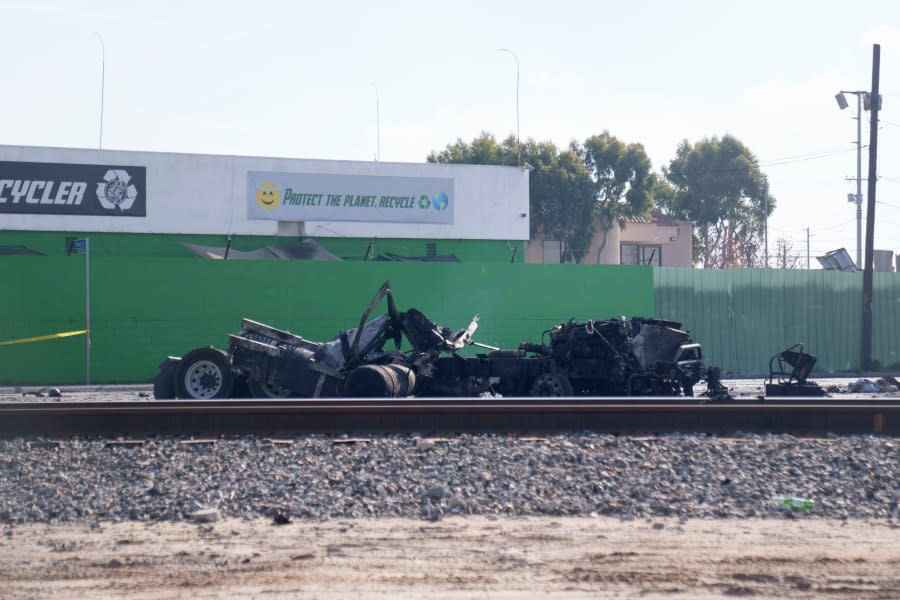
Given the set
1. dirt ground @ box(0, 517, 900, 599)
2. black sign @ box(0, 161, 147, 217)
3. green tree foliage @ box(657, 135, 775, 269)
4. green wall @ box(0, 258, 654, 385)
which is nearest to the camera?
dirt ground @ box(0, 517, 900, 599)

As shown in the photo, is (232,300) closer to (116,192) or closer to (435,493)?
(116,192)

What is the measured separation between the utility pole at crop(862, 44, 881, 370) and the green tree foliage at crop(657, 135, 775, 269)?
129 feet

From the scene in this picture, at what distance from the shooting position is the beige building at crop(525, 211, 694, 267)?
59.3 metres

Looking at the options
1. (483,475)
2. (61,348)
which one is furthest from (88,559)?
(61,348)

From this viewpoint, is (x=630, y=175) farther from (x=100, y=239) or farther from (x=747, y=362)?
(x=100, y=239)

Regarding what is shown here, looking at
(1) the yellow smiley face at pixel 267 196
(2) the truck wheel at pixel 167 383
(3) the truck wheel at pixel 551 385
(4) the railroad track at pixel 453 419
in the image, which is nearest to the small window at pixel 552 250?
(1) the yellow smiley face at pixel 267 196

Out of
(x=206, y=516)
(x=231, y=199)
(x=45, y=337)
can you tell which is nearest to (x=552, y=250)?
(x=231, y=199)

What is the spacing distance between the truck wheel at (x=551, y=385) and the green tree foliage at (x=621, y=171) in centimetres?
4778

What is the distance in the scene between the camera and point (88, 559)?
654 cm

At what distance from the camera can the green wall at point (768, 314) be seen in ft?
91.6

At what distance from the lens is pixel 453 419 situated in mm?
11148

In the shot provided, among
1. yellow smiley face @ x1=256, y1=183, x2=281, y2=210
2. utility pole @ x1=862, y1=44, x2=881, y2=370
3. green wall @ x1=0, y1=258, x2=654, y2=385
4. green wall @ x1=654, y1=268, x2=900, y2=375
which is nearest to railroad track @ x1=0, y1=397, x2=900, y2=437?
green wall @ x1=0, y1=258, x2=654, y2=385

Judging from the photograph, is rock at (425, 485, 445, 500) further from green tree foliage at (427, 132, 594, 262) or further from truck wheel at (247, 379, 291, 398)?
green tree foliage at (427, 132, 594, 262)

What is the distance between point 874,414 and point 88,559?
905cm
